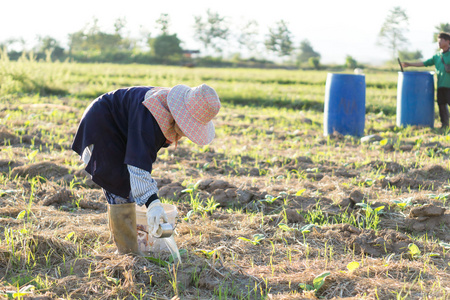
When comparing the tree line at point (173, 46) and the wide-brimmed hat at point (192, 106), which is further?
the tree line at point (173, 46)

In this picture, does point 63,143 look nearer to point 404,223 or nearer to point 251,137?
point 251,137

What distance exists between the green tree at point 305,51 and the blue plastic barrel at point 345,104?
5129cm

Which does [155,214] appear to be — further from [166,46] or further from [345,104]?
[166,46]

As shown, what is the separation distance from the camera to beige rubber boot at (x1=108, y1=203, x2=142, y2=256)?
248 centimetres

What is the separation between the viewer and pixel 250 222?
3195mm

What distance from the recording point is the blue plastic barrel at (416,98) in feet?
23.6

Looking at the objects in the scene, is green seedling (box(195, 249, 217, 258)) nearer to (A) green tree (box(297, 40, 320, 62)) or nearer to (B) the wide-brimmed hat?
(B) the wide-brimmed hat

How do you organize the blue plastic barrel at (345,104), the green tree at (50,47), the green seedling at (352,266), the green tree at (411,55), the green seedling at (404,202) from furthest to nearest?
the green tree at (411,55) → the green tree at (50,47) → the blue plastic barrel at (345,104) → the green seedling at (404,202) → the green seedling at (352,266)

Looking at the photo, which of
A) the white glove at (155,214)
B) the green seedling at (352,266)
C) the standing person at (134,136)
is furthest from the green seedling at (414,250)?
the white glove at (155,214)

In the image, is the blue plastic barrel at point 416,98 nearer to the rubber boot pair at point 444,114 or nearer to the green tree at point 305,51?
the rubber boot pair at point 444,114

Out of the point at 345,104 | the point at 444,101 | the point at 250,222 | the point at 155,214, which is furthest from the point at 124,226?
the point at 444,101

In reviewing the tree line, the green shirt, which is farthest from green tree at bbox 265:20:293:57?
the green shirt

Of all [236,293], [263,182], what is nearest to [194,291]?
[236,293]

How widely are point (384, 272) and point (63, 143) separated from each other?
4.21 metres
